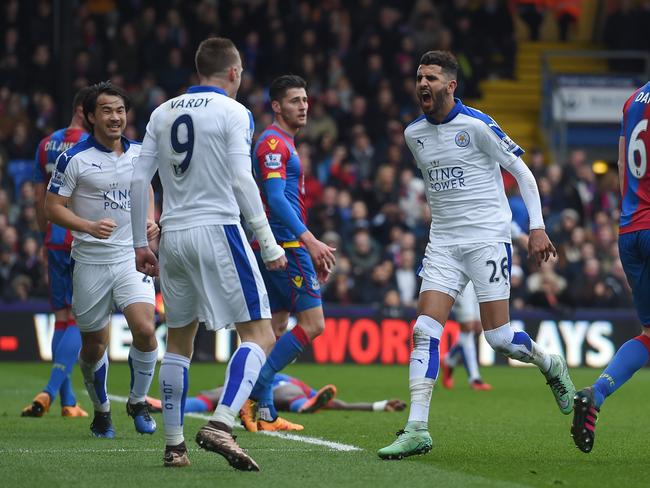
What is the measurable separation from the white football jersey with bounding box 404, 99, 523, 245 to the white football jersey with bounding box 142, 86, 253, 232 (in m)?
1.53

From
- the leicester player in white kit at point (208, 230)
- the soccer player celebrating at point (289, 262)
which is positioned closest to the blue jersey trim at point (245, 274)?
the leicester player in white kit at point (208, 230)

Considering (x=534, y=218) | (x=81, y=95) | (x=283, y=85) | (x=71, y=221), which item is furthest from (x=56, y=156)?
(x=534, y=218)

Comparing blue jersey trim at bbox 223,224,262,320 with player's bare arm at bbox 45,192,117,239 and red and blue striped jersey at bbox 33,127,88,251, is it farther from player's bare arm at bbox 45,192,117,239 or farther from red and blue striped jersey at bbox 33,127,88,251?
red and blue striped jersey at bbox 33,127,88,251

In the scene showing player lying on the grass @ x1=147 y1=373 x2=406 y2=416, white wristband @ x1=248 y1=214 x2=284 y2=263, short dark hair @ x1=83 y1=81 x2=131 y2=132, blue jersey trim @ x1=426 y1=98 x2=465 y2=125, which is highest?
short dark hair @ x1=83 y1=81 x2=131 y2=132

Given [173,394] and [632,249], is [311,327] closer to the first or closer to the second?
[173,394]

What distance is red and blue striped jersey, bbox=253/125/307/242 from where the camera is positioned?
9578 mm

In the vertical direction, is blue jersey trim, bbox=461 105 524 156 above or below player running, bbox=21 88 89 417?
above

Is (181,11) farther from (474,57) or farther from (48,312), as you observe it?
(48,312)

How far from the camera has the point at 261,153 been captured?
33.1 feet

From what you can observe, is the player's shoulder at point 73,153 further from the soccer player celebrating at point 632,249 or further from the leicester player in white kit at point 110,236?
the soccer player celebrating at point 632,249

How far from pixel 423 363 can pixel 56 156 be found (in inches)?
160

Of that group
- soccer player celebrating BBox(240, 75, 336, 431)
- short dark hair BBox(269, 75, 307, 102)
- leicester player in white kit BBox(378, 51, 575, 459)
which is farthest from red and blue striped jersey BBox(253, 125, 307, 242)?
leicester player in white kit BBox(378, 51, 575, 459)

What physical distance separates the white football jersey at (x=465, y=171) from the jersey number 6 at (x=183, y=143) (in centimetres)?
176

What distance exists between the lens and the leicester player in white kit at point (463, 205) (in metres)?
8.71
